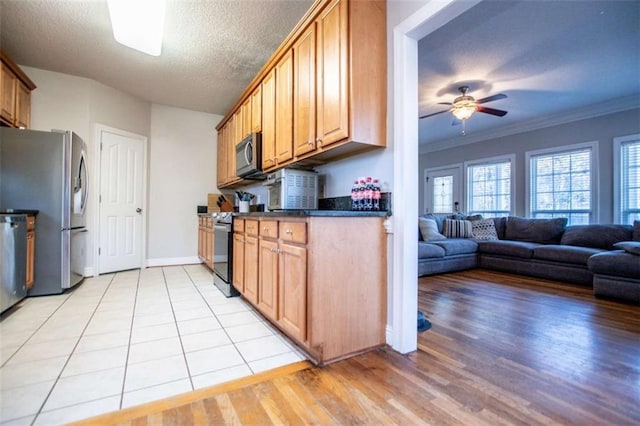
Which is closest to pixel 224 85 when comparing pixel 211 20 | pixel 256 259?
pixel 211 20

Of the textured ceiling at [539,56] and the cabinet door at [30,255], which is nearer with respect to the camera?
the textured ceiling at [539,56]

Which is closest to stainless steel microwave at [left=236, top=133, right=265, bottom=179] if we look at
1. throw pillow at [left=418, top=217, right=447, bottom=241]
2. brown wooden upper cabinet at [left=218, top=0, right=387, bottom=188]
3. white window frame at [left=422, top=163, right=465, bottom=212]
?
brown wooden upper cabinet at [left=218, top=0, right=387, bottom=188]

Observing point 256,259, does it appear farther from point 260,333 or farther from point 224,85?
point 224,85

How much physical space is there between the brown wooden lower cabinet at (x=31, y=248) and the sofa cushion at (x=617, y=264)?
19.5 feet

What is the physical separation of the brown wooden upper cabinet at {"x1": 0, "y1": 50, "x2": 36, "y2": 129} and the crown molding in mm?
7237

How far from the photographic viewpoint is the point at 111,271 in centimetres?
418

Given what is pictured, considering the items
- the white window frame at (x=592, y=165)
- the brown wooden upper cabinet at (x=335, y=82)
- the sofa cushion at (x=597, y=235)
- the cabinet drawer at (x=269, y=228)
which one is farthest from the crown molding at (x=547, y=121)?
the cabinet drawer at (x=269, y=228)

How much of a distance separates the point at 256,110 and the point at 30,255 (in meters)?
2.78

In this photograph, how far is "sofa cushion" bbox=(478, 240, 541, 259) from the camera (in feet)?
13.7

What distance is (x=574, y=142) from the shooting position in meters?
4.76

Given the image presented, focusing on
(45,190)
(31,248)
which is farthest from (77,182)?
(31,248)

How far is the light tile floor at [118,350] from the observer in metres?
1.35

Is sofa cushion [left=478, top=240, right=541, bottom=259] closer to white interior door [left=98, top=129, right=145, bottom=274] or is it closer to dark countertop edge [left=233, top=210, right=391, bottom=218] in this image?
dark countertop edge [left=233, top=210, right=391, bottom=218]

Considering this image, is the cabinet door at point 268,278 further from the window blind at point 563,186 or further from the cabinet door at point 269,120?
the window blind at point 563,186
